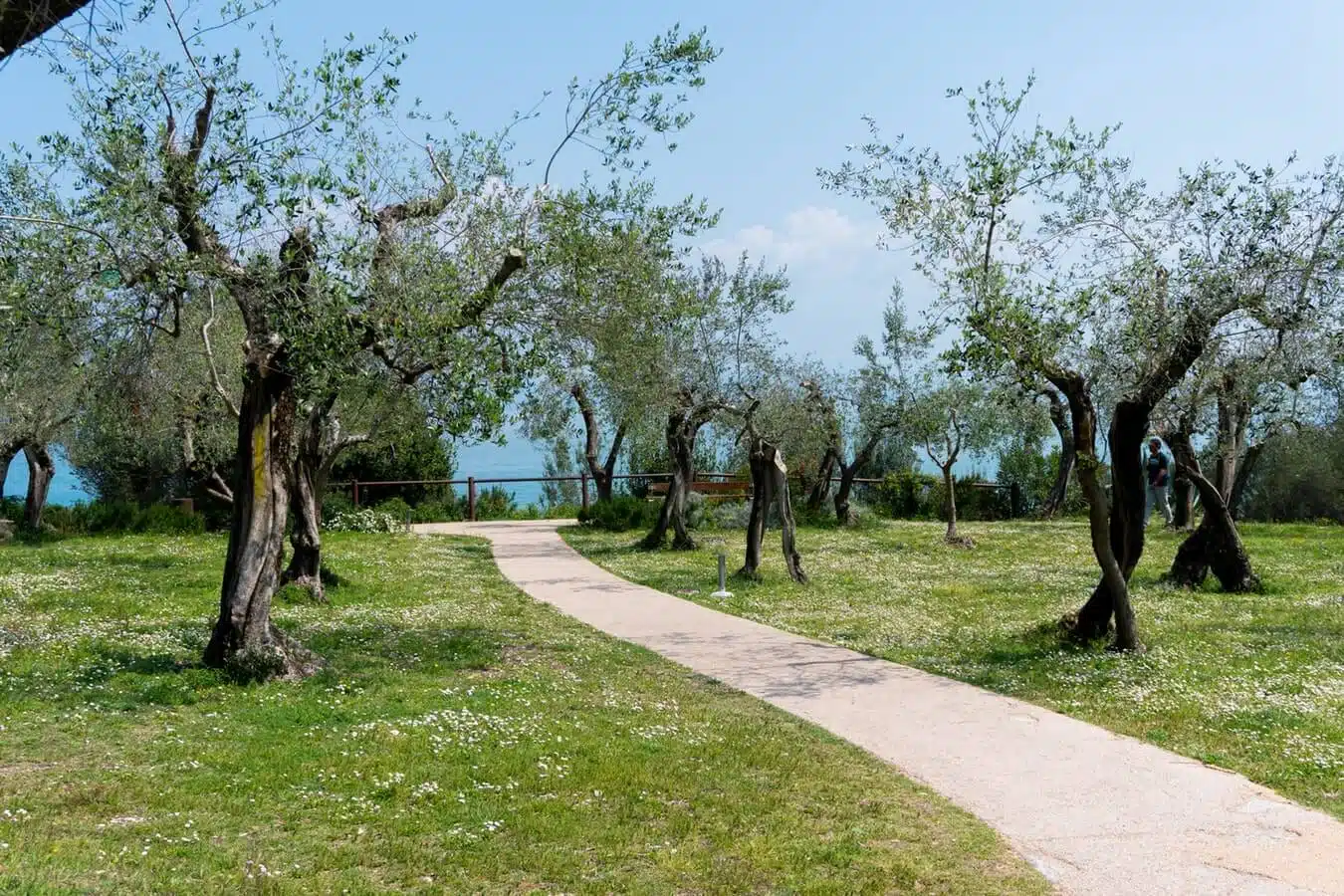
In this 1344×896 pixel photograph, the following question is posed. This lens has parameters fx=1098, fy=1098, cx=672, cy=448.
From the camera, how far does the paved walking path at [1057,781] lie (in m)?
5.22

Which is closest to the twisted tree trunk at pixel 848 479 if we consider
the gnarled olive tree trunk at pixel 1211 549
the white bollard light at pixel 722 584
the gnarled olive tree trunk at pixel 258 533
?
the gnarled olive tree trunk at pixel 1211 549

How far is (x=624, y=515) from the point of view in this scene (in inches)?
1091

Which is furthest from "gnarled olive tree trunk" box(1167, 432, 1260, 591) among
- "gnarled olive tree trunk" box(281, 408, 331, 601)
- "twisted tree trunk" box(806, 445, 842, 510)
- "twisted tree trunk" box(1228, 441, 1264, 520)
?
"twisted tree trunk" box(806, 445, 842, 510)

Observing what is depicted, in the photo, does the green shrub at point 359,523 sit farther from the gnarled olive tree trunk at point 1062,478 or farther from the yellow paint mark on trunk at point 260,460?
the gnarled olive tree trunk at point 1062,478

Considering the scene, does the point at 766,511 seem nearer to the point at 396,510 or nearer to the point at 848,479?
the point at 848,479

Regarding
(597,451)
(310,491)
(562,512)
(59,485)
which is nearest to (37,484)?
(59,485)

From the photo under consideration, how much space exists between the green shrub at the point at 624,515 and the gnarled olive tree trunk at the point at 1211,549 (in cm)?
1410

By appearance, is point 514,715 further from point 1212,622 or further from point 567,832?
point 1212,622

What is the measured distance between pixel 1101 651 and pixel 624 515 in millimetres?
17769

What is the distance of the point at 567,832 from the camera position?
18.1 feet

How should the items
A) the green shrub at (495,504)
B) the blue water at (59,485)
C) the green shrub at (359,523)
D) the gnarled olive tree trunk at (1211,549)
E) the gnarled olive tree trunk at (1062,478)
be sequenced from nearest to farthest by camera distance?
the gnarled olive tree trunk at (1211,549) < the green shrub at (359,523) < the blue water at (59,485) < the gnarled olive tree trunk at (1062,478) < the green shrub at (495,504)

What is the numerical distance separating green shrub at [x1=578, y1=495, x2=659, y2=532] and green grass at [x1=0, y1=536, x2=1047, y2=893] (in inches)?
651

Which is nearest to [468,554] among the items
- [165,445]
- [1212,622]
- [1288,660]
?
[165,445]

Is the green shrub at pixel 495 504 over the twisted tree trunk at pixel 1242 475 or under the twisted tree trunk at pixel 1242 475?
under
